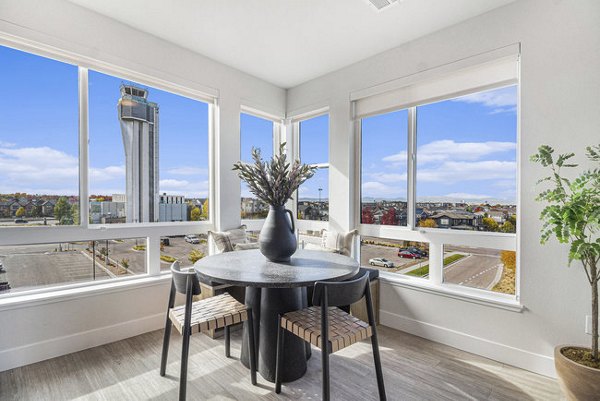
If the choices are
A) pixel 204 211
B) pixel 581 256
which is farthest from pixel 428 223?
pixel 204 211

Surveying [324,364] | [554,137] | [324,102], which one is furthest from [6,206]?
[554,137]

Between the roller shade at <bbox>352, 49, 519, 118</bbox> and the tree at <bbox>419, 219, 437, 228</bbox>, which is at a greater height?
the roller shade at <bbox>352, 49, 519, 118</bbox>

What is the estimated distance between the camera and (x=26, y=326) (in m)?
2.20

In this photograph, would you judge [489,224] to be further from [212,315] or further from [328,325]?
[212,315]

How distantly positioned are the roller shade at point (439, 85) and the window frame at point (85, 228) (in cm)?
184

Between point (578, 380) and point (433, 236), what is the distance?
139 cm

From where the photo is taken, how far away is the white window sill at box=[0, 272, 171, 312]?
86.5 inches

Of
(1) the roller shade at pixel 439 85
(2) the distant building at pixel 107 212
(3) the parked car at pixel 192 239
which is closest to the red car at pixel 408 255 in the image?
(1) the roller shade at pixel 439 85

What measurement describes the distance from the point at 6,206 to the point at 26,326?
3.00ft

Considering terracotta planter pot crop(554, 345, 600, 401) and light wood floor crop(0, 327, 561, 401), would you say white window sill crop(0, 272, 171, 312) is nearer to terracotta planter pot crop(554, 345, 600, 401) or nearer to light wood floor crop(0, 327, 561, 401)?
light wood floor crop(0, 327, 561, 401)

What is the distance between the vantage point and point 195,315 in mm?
1857

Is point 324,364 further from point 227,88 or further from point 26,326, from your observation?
point 227,88

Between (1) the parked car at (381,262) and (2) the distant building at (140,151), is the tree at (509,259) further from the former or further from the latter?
(2) the distant building at (140,151)

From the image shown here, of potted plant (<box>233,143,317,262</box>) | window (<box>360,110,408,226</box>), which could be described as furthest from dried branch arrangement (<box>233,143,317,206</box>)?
window (<box>360,110,408,226</box>)
